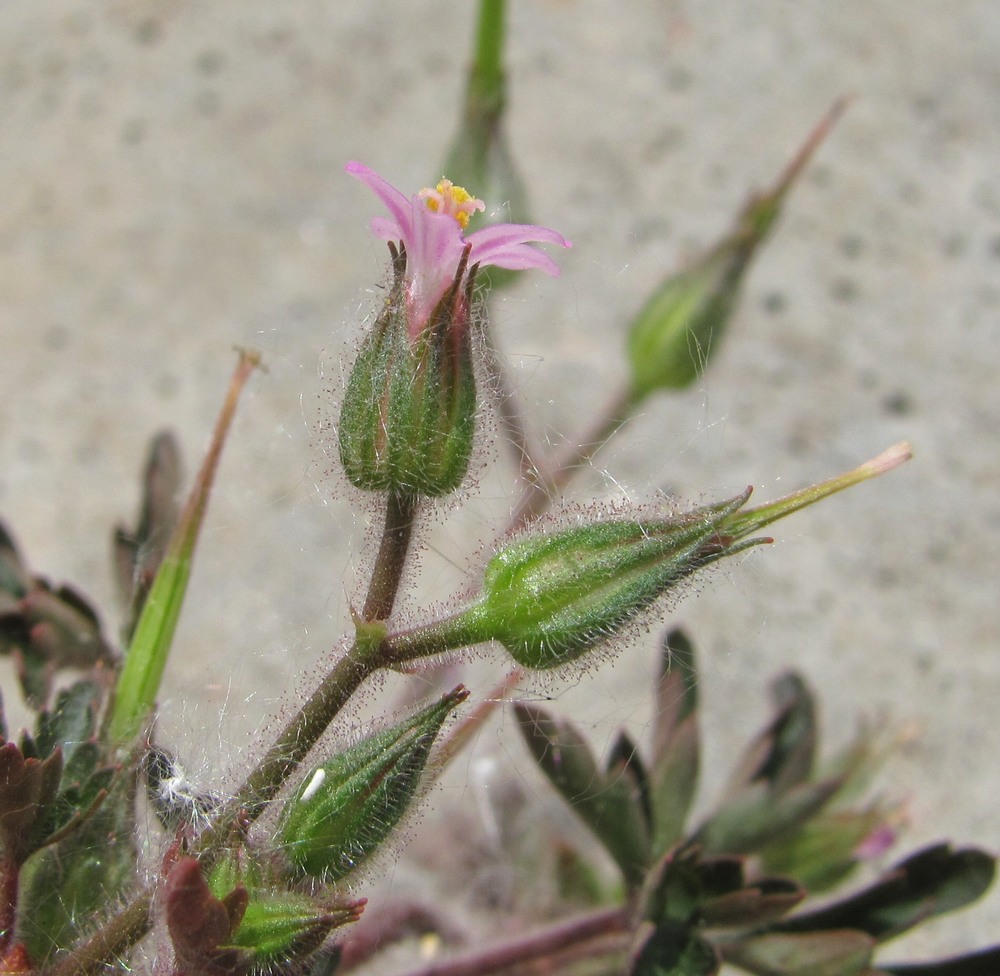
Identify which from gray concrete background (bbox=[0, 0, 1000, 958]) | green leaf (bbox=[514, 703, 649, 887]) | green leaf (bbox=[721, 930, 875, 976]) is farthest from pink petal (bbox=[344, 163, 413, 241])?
gray concrete background (bbox=[0, 0, 1000, 958])

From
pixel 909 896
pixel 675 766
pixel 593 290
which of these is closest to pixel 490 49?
pixel 593 290

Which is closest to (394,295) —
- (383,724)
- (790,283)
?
(383,724)

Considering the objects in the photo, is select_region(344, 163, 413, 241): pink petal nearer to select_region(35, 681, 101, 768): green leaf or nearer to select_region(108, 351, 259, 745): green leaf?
select_region(108, 351, 259, 745): green leaf

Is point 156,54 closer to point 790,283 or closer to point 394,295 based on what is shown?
point 790,283

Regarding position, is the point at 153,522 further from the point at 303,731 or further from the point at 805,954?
the point at 805,954

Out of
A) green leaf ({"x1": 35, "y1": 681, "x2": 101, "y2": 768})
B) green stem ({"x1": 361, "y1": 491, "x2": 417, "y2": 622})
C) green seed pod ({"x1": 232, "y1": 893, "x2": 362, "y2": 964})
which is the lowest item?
green seed pod ({"x1": 232, "y1": 893, "x2": 362, "y2": 964})

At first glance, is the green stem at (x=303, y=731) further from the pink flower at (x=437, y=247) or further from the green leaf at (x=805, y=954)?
the green leaf at (x=805, y=954)
